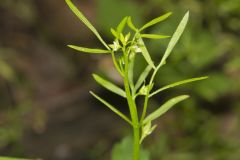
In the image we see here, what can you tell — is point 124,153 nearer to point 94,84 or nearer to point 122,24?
point 122,24

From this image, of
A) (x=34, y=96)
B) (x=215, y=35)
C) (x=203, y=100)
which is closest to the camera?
(x=215, y=35)

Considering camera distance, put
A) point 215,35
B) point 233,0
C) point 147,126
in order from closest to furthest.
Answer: point 147,126 < point 233,0 < point 215,35

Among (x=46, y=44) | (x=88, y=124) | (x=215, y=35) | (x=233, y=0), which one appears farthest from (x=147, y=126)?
(x=46, y=44)

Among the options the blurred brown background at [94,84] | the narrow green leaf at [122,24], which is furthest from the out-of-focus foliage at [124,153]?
the blurred brown background at [94,84]

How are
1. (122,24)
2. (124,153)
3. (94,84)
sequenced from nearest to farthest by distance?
1. (122,24)
2. (124,153)
3. (94,84)

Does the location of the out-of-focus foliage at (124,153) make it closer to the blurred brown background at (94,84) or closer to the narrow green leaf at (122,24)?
the narrow green leaf at (122,24)

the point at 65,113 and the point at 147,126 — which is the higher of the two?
the point at 147,126

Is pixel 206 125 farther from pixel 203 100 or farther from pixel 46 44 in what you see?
pixel 46 44

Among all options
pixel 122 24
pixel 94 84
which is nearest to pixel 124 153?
pixel 122 24

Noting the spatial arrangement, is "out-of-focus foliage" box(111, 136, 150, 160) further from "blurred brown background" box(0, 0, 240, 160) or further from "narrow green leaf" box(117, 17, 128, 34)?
"blurred brown background" box(0, 0, 240, 160)
